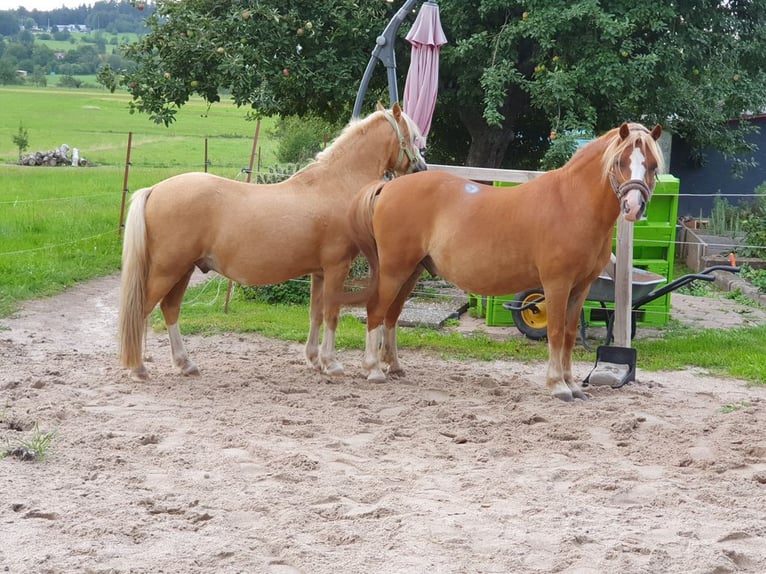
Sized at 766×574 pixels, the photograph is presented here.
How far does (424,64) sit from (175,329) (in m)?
3.23

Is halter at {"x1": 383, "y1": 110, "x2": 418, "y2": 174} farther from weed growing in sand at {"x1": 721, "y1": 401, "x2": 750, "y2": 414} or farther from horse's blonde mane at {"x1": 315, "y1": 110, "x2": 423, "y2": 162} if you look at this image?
weed growing in sand at {"x1": 721, "y1": 401, "x2": 750, "y2": 414}

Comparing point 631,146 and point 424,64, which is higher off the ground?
point 424,64

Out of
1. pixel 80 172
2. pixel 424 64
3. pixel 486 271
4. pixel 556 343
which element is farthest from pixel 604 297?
pixel 80 172

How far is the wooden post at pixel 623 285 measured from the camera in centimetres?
711

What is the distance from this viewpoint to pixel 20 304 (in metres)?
9.02

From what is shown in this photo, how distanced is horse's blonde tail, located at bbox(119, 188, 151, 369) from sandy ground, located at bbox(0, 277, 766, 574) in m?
0.23

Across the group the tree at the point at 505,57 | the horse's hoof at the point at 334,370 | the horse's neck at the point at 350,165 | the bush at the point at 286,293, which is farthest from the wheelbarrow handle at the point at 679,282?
the bush at the point at 286,293

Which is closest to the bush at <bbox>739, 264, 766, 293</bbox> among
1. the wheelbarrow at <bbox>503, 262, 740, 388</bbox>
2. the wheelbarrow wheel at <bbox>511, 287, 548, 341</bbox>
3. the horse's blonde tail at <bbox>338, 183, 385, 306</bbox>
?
the wheelbarrow at <bbox>503, 262, 740, 388</bbox>

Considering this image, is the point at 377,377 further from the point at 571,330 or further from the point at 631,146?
the point at 631,146

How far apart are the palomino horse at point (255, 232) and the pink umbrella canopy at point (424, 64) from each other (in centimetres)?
114

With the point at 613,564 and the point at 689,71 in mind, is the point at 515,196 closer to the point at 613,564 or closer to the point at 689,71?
the point at 613,564

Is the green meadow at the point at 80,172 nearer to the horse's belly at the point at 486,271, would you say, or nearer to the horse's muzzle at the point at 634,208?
the horse's belly at the point at 486,271

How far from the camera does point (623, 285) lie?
23.6 ft

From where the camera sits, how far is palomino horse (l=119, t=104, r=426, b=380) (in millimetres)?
6490
